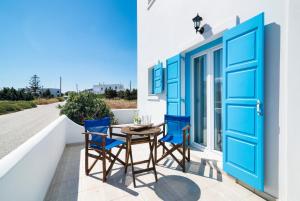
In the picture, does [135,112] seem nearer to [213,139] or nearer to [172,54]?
[172,54]

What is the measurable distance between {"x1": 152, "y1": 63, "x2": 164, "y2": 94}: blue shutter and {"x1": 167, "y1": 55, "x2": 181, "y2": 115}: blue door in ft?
1.25

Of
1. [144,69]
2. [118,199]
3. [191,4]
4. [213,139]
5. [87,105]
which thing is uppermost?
[191,4]

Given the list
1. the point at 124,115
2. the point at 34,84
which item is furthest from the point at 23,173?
the point at 34,84

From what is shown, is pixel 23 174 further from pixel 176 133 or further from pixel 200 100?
pixel 200 100

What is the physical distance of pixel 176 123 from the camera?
→ 3230 millimetres

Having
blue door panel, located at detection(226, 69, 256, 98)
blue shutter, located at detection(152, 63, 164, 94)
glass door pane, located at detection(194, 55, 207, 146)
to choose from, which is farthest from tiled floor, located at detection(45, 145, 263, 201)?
blue shutter, located at detection(152, 63, 164, 94)

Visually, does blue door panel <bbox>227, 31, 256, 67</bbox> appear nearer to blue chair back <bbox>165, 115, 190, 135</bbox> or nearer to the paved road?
blue chair back <bbox>165, 115, 190, 135</bbox>

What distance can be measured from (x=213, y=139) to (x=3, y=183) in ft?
10.5

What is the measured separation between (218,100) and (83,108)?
4.61 meters

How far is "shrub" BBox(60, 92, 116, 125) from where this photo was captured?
5.43 meters

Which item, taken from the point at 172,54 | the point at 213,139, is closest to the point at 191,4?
the point at 172,54

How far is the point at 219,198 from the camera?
1938 millimetres
